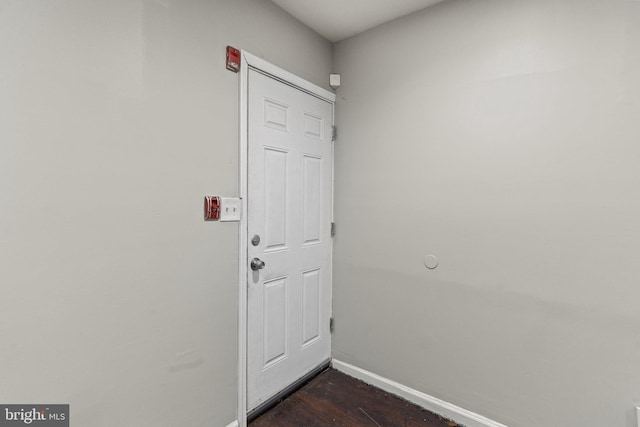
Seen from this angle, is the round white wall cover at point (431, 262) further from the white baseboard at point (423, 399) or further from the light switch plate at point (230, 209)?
the light switch plate at point (230, 209)

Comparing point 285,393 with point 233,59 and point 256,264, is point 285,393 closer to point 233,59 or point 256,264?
point 256,264

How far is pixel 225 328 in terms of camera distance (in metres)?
1.66

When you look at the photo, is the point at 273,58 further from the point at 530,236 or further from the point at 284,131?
the point at 530,236

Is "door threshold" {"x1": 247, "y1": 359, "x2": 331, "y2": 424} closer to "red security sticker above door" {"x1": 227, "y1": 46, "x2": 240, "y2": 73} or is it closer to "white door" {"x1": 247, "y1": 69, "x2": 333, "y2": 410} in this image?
"white door" {"x1": 247, "y1": 69, "x2": 333, "y2": 410}

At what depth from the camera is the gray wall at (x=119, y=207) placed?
1.02m

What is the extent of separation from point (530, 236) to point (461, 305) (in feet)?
1.89

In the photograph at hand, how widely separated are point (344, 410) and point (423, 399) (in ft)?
1.77

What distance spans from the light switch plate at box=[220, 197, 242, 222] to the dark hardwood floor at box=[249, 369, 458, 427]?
1.29 m

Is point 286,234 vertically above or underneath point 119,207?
underneath

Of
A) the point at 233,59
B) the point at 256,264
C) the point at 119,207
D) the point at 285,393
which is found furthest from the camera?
the point at 285,393

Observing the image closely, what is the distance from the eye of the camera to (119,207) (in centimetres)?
124

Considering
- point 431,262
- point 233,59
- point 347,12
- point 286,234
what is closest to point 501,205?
point 431,262

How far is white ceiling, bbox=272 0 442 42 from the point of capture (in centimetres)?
187

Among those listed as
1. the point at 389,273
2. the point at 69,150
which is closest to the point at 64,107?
the point at 69,150
